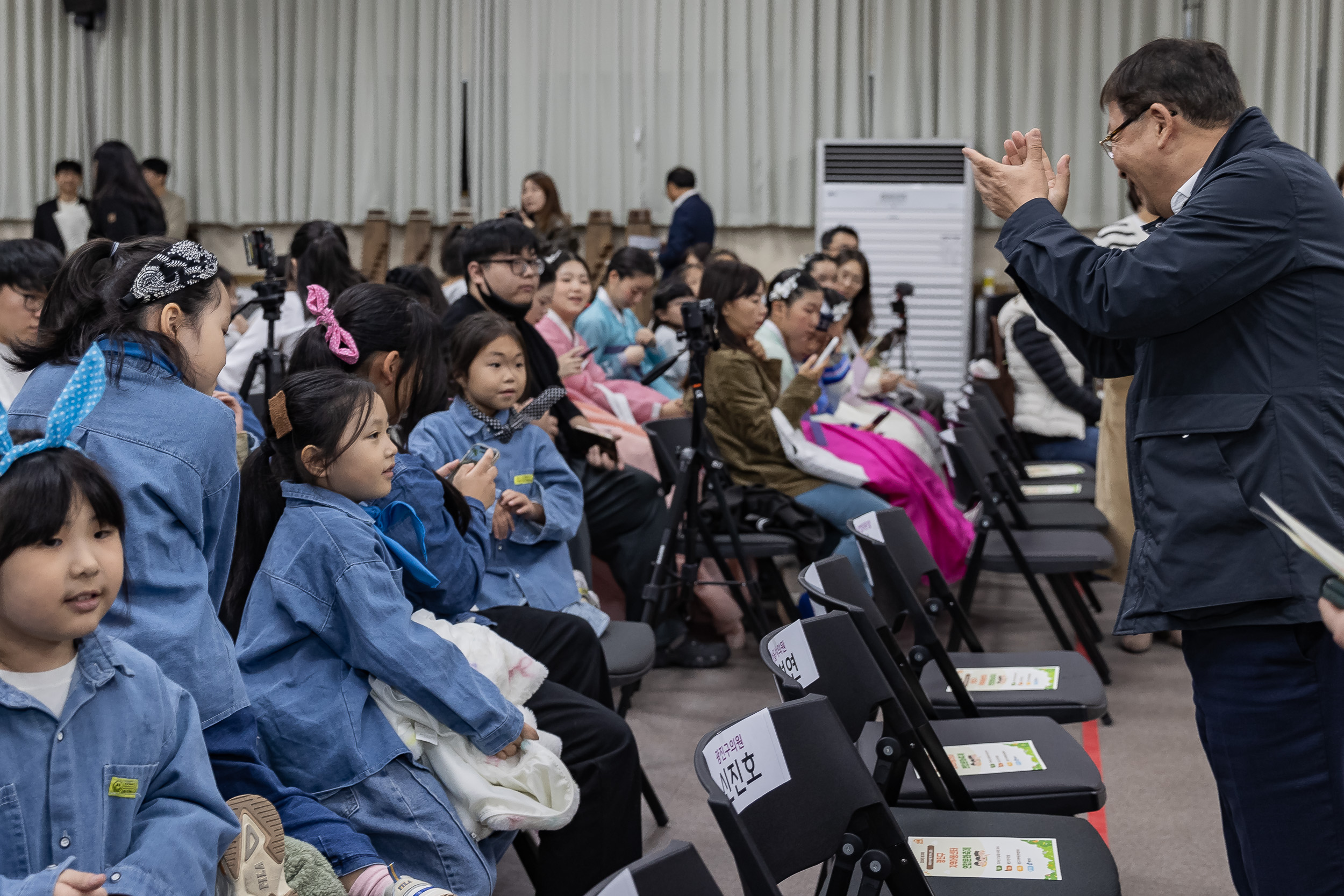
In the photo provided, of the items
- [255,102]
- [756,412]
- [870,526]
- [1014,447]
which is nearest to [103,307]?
[870,526]

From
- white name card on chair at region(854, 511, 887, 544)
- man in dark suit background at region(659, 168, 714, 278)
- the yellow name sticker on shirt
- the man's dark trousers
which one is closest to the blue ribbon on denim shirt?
the yellow name sticker on shirt

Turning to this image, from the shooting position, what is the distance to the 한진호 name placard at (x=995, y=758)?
6.59 feet

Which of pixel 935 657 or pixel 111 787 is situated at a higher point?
pixel 111 787

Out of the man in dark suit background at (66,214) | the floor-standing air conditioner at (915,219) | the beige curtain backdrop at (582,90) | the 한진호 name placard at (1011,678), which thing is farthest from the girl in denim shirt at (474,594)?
the man in dark suit background at (66,214)

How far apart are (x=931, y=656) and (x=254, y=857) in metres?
1.42

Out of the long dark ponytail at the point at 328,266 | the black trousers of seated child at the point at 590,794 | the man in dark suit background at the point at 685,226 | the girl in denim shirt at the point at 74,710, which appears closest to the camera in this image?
the girl in denim shirt at the point at 74,710

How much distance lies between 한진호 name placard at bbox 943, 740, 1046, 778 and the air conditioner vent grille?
5.83 m

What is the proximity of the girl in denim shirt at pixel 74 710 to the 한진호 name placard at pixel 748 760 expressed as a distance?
0.57m

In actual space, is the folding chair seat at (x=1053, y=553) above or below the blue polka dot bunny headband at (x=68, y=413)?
below

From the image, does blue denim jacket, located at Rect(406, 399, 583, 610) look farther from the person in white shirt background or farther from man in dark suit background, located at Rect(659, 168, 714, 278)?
man in dark suit background, located at Rect(659, 168, 714, 278)

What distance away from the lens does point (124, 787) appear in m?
Result: 1.21

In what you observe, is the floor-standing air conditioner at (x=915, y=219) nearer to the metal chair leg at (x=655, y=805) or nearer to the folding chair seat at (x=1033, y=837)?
the metal chair leg at (x=655, y=805)

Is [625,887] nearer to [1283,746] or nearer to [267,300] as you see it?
[1283,746]

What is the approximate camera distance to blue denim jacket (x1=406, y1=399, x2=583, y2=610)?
2590mm
